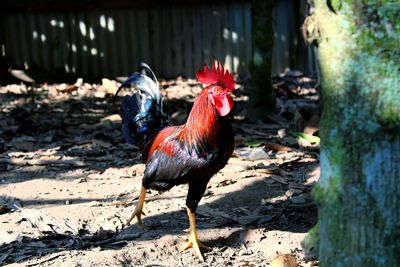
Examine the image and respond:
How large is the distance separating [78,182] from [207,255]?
2.04 metres

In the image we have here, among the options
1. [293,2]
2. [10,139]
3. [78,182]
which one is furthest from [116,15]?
[78,182]

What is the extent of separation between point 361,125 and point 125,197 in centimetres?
330

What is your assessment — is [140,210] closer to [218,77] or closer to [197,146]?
[197,146]

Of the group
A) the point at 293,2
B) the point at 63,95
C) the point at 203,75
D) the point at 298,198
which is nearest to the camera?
the point at 203,75

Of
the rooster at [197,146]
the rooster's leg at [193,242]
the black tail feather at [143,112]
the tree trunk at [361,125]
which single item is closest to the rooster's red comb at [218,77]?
the rooster at [197,146]

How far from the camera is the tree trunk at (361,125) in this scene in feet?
8.14

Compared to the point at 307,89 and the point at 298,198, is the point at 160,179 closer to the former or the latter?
the point at 298,198

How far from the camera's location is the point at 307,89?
9.85 m

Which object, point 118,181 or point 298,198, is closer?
point 298,198

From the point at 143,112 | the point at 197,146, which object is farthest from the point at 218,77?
the point at 143,112

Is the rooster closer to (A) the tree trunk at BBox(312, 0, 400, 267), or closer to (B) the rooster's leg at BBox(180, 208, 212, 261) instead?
(B) the rooster's leg at BBox(180, 208, 212, 261)

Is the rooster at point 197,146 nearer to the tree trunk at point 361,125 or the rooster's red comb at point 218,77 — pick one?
the rooster's red comb at point 218,77

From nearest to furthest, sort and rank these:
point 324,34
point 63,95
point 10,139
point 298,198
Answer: point 324,34
point 298,198
point 10,139
point 63,95

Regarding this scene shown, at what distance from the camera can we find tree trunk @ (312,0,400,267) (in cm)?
248
